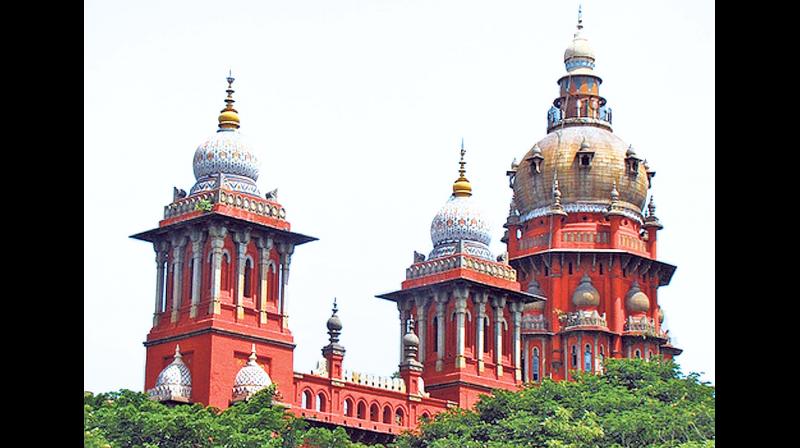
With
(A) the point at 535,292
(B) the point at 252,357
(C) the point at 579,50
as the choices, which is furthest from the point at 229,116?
(C) the point at 579,50

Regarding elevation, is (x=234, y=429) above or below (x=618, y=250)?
below

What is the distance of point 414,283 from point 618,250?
1596cm

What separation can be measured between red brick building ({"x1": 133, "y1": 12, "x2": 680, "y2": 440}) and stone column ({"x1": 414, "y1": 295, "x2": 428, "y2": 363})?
0.22 ft

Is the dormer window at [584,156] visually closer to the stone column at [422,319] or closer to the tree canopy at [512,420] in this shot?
the stone column at [422,319]

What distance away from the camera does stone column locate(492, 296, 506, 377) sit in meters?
62.9

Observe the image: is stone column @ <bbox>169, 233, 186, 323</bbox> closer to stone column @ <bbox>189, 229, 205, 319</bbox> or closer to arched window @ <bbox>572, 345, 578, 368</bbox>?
stone column @ <bbox>189, 229, 205, 319</bbox>

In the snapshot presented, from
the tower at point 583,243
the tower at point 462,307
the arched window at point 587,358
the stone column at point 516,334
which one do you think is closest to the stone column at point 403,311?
the tower at point 462,307

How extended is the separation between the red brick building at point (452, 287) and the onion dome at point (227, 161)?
2.2 inches

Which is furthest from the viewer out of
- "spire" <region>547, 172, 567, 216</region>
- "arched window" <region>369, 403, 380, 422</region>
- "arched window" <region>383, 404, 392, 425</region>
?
"spire" <region>547, 172, 567, 216</region>

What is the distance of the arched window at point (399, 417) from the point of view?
57.1 meters

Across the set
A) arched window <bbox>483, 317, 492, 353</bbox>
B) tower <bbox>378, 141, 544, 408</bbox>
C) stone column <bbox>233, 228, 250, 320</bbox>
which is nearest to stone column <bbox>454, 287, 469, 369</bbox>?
tower <bbox>378, 141, 544, 408</bbox>
